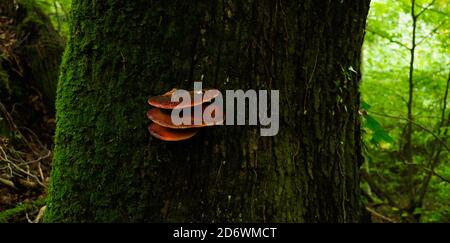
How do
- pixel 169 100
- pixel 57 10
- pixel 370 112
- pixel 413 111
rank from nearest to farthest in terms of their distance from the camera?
1. pixel 169 100
2. pixel 370 112
3. pixel 57 10
4. pixel 413 111

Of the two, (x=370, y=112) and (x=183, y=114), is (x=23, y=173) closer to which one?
(x=183, y=114)

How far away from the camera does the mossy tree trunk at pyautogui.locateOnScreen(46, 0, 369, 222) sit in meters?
1.74

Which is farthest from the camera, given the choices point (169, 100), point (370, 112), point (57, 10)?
point (57, 10)

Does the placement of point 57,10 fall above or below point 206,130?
above

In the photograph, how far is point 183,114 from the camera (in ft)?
5.47

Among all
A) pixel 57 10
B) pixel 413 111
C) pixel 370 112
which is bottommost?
pixel 413 111

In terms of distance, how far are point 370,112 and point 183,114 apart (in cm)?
273

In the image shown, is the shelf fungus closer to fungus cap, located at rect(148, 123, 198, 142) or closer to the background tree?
fungus cap, located at rect(148, 123, 198, 142)

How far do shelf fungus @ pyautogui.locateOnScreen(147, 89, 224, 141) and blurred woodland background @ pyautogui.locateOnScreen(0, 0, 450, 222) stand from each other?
3.90 feet

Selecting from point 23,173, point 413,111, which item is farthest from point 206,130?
point 413,111

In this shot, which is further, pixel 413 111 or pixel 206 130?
pixel 413 111

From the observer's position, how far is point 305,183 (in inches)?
75.0

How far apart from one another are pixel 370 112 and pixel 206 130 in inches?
103

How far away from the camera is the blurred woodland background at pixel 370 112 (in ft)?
12.3
